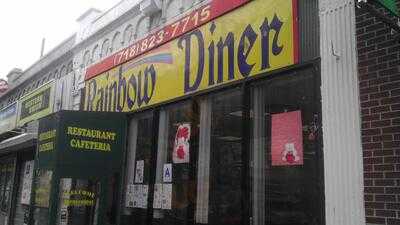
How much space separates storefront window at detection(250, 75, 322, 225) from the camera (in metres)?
5.84

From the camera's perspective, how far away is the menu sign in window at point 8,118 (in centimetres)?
1638

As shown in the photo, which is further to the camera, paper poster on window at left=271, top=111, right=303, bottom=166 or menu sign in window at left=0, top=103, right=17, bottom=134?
menu sign in window at left=0, top=103, right=17, bottom=134

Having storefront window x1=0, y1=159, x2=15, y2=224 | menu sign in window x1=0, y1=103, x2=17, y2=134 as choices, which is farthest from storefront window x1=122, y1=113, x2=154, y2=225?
storefront window x1=0, y1=159, x2=15, y2=224

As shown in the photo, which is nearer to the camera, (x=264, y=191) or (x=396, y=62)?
(x=396, y=62)

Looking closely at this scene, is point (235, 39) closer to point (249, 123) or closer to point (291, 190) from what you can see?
point (249, 123)

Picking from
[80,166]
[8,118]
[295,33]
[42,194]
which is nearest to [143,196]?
[80,166]

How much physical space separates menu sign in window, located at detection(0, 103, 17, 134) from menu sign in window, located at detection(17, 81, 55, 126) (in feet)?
2.24

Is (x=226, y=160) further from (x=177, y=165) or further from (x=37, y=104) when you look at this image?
(x=37, y=104)

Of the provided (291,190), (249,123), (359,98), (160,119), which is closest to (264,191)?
(291,190)

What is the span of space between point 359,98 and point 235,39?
2.45 m

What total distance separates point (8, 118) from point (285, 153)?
42.8ft

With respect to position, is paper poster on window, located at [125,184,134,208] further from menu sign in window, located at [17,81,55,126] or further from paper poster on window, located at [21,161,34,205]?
paper poster on window, located at [21,161,34,205]

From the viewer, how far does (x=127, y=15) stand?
1064 centimetres

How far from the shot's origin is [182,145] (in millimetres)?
8242
